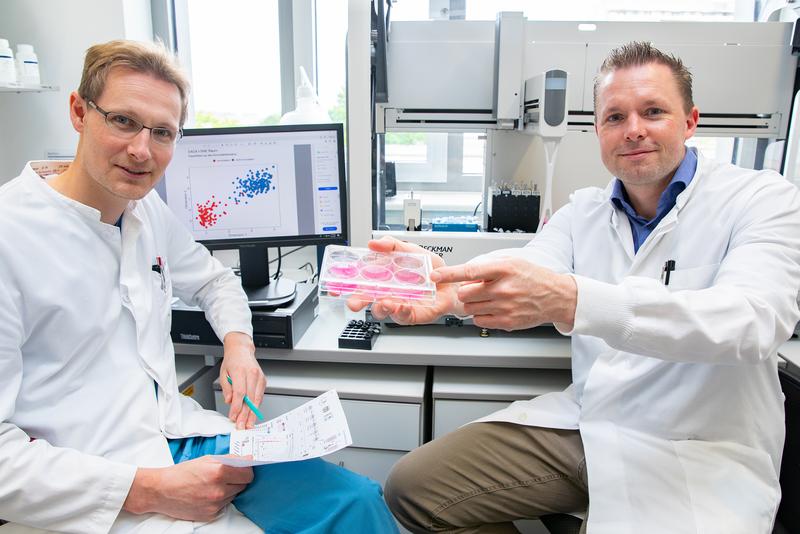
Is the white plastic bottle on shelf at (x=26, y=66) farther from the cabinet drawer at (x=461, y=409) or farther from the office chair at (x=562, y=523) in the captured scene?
the office chair at (x=562, y=523)

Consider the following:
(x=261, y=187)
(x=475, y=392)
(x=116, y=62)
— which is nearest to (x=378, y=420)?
(x=475, y=392)

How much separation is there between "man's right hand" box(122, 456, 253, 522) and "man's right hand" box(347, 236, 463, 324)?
0.39m

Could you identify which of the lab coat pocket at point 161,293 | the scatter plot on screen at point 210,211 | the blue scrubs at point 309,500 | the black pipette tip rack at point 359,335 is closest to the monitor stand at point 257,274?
the scatter plot on screen at point 210,211

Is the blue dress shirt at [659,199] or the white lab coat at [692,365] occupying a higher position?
the blue dress shirt at [659,199]

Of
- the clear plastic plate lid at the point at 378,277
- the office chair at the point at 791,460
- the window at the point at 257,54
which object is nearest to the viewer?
the clear plastic plate lid at the point at 378,277

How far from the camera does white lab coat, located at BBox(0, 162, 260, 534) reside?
2.91ft

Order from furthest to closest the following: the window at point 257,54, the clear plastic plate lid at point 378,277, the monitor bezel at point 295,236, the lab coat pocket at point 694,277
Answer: the window at point 257,54 < the monitor bezel at point 295,236 < the lab coat pocket at point 694,277 < the clear plastic plate lid at point 378,277

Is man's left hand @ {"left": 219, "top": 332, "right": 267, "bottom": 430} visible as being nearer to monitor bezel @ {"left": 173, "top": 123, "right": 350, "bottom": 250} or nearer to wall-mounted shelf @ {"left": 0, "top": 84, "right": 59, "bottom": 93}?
monitor bezel @ {"left": 173, "top": 123, "right": 350, "bottom": 250}

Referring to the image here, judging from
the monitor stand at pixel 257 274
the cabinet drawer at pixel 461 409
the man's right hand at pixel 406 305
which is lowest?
the cabinet drawer at pixel 461 409

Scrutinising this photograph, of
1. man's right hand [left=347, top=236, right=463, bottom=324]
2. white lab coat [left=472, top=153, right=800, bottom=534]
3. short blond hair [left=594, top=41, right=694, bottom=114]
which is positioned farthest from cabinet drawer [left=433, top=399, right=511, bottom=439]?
short blond hair [left=594, top=41, right=694, bottom=114]

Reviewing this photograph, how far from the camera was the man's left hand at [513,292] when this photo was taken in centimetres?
87

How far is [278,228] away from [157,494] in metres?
0.79

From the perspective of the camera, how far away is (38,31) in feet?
6.40

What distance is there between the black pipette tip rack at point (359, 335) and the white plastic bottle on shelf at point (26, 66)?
4.65ft
